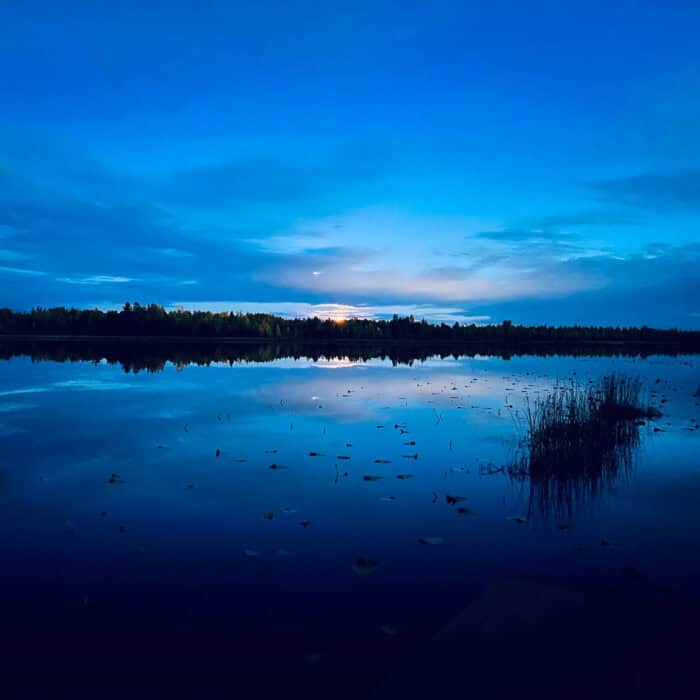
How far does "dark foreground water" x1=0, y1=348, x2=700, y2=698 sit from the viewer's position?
550cm

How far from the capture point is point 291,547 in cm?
837

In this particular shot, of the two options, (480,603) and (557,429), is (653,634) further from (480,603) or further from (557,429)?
(557,429)

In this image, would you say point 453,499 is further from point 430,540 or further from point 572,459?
point 572,459

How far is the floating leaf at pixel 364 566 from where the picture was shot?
7563 millimetres

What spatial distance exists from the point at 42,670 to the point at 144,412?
58.6ft

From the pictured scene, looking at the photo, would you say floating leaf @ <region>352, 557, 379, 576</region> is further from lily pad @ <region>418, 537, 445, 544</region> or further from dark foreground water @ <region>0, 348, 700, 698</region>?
lily pad @ <region>418, 537, 445, 544</region>

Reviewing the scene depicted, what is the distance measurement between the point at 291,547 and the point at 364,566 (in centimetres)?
134

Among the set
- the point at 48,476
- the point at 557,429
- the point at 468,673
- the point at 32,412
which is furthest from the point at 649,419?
the point at 32,412

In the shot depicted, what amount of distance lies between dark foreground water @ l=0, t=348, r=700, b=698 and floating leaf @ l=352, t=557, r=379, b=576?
5cm

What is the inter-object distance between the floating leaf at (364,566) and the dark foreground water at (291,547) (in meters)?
0.05

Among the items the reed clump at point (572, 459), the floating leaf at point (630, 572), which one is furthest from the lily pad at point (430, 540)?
the reed clump at point (572, 459)

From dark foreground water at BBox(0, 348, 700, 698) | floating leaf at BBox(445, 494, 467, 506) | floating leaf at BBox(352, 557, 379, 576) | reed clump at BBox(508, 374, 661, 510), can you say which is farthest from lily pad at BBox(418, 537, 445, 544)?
reed clump at BBox(508, 374, 661, 510)

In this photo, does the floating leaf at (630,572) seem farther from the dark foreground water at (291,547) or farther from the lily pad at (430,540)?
the lily pad at (430,540)

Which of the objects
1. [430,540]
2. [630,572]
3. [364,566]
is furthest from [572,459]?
[364,566]
